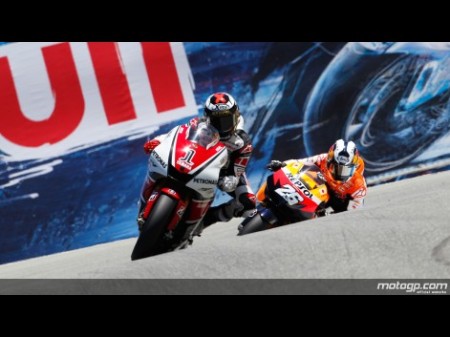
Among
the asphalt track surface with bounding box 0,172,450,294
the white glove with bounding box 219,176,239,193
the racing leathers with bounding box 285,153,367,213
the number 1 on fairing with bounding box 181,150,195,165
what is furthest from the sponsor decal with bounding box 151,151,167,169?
the racing leathers with bounding box 285,153,367,213

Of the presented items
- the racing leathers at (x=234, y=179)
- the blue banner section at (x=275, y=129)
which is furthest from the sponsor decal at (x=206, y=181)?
the blue banner section at (x=275, y=129)

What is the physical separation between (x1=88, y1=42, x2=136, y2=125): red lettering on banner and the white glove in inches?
190

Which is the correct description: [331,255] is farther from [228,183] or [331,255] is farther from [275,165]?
[275,165]

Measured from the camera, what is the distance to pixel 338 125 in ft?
37.6

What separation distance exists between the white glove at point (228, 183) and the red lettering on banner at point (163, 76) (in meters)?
4.80

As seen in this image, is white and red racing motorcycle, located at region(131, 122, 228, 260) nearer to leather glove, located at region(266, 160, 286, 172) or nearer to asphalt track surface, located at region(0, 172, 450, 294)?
asphalt track surface, located at region(0, 172, 450, 294)

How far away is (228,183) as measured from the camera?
241 inches

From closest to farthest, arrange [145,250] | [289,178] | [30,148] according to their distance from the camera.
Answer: [145,250]
[289,178]
[30,148]

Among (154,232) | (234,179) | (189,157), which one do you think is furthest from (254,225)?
(154,232)

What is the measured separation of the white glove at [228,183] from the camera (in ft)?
20.1

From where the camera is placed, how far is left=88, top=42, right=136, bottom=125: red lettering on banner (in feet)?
34.9

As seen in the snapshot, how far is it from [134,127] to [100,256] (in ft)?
10.7
